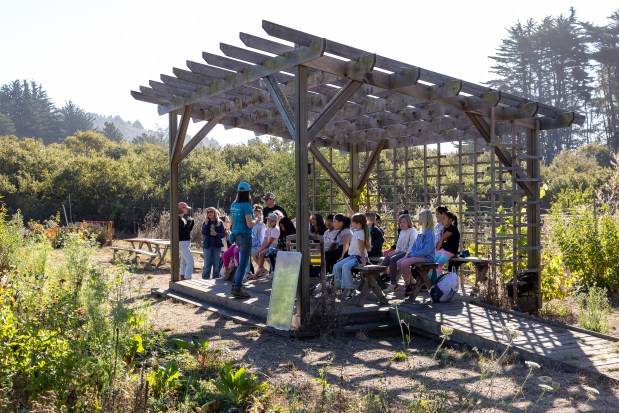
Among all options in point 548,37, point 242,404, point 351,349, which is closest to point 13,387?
point 242,404

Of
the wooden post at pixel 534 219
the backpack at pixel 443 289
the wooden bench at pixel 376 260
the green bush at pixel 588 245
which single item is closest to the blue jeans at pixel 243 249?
the wooden bench at pixel 376 260

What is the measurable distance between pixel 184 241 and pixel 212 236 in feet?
1.59

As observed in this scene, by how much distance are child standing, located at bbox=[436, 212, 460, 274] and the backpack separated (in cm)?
34

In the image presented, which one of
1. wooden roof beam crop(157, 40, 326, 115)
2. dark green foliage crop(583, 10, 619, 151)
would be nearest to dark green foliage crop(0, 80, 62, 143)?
dark green foliage crop(583, 10, 619, 151)

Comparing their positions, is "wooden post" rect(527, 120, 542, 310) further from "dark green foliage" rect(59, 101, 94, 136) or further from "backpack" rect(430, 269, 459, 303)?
"dark green foliage" rect(59, 101, 94, 136)

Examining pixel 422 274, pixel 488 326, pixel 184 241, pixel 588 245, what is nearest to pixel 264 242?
pixel 184 241

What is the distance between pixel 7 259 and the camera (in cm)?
988

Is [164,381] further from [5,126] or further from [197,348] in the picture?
[5,126]

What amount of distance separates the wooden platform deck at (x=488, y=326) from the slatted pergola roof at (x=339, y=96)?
7.51 feet

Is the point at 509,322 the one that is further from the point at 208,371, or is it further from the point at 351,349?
the point at 208,371

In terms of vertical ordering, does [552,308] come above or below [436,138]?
below

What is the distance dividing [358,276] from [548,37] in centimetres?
4727

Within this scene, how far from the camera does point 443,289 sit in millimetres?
8328

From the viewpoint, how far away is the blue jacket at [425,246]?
26.8ft
